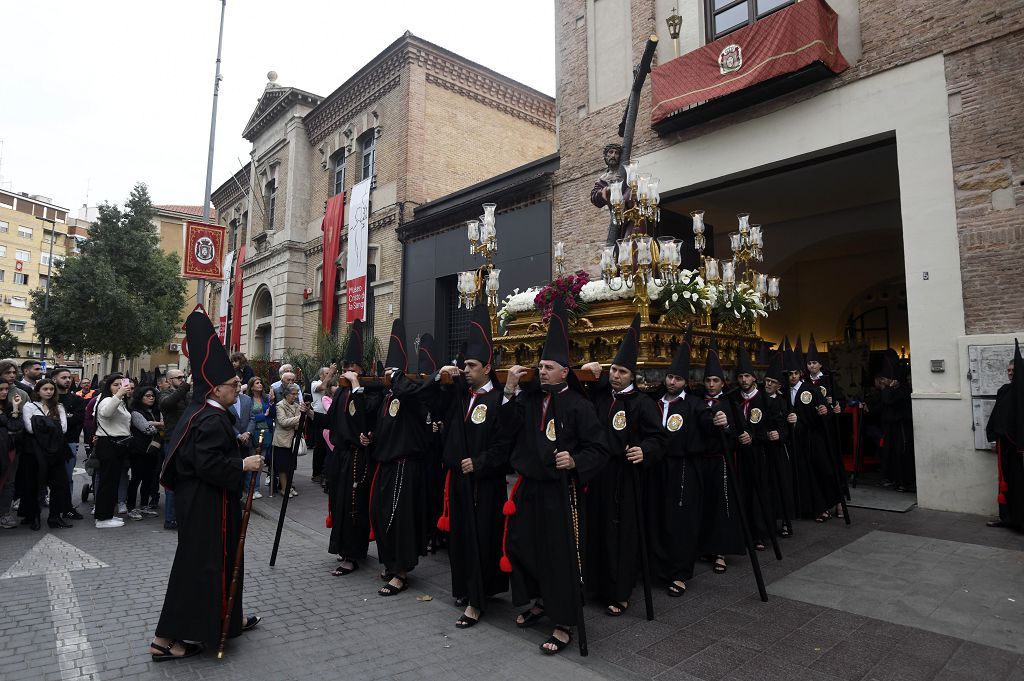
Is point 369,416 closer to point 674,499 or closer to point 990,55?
point 674,499

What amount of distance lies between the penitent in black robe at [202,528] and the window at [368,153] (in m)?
18.3

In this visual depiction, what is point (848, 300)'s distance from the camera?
51.5ft

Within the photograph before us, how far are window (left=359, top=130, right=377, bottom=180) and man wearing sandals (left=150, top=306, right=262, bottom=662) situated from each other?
18.1m

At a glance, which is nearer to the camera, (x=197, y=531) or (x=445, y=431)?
(x=197, y=531)

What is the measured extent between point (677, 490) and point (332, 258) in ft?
62.7

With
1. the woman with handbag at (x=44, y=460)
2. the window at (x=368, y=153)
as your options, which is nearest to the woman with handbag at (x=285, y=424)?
the woman with handbag at (x=44, y=460)

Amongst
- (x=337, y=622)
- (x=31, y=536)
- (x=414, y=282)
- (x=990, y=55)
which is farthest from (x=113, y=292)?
(x=990, y=55)

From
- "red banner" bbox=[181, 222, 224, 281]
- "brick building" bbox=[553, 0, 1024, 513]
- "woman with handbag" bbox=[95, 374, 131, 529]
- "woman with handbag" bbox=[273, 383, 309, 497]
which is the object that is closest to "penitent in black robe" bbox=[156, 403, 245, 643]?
"woman with handbag" bbox=[95, 374, 131, 529]

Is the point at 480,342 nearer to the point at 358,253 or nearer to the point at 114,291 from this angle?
the point at 358,253

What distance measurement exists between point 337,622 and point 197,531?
4.44ft

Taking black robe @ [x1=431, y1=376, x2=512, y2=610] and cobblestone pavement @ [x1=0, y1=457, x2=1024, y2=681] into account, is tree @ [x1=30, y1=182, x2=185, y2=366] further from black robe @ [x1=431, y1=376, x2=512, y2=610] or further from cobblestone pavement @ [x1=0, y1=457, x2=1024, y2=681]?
black robe @ [x1=431, y1=376, x2=512, y2=610]

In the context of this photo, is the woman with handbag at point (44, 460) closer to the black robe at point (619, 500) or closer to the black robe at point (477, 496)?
the black robe at point (477, 496)

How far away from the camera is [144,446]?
8.11 m

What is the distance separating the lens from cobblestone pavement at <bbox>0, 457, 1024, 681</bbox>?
3758 millimetres
